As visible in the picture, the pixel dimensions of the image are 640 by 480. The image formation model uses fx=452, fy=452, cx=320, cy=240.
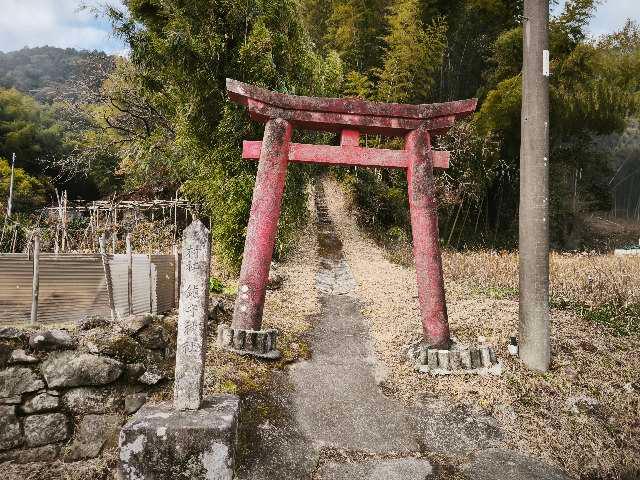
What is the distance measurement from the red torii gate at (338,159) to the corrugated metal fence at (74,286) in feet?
2.88

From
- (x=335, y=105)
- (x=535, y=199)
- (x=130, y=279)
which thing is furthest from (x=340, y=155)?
(x=130, y=279)

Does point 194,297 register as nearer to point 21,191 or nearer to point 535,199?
point 535,199

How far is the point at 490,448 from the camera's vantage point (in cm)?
339

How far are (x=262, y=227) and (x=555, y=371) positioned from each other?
3.21 m

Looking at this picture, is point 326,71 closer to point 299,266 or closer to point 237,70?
point 237,70

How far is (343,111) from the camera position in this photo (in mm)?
4684

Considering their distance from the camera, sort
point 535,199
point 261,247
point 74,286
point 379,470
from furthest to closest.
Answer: point 261,247 → point 535,199 → point 74,286 → point 379,470

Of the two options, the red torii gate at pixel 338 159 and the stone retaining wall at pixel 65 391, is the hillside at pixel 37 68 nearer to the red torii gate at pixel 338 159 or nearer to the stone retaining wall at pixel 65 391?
the red torii gate at pixel 338 159

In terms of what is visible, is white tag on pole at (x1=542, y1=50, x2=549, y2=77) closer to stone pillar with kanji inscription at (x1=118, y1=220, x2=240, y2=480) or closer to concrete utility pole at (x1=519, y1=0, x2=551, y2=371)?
concrete utility pole at (x1=519, y1=0, x2=551, y2=371)

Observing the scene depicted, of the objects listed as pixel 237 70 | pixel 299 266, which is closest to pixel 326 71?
pixel 237 70

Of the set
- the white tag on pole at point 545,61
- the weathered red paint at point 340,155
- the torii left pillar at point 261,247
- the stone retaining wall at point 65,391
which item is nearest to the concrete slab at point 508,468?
the torii left pillar at point 261,247

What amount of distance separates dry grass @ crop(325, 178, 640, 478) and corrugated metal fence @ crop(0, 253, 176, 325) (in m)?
2.51

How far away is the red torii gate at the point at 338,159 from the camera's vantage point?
4.57 m

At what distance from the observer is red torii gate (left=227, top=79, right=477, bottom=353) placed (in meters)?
4.57
